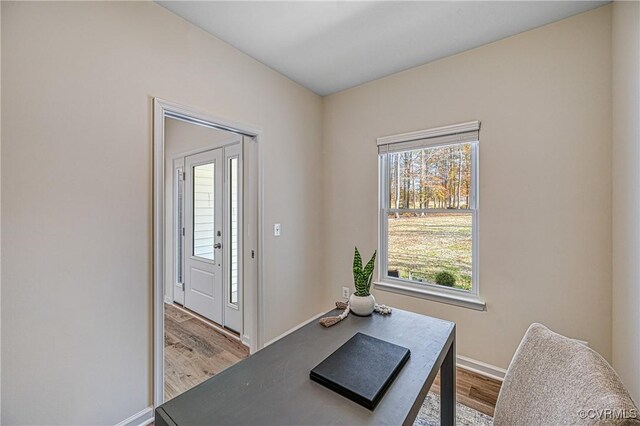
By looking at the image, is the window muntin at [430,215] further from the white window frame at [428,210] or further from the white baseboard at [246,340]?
the white baseboard at [246,340]

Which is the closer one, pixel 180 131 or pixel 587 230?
pixel 587 230

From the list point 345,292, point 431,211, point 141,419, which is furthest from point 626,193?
point 141,419

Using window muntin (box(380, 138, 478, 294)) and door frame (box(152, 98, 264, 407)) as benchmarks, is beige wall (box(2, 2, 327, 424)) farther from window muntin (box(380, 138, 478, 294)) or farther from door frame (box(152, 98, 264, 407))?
window muntin (box(380, 138, 478, 294))

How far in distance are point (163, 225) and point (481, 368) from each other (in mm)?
2639

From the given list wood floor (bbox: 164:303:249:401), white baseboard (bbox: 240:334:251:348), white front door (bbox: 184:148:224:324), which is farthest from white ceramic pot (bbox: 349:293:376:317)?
white front door (bbox: 184:148:224:324)

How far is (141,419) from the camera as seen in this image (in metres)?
1.68

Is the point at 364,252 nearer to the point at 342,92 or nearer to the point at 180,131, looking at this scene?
the point at 342,92

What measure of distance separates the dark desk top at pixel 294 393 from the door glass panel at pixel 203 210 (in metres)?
2.40

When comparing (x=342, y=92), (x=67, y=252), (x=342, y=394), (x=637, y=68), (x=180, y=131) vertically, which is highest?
(x=342, y=92)

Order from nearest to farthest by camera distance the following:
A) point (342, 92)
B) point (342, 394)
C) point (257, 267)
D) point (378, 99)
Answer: point (342, 394) → point (257, 267) → point (378, 99) → point (342, 92)

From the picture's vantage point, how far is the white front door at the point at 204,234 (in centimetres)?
310

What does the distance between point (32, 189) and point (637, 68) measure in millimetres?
3062

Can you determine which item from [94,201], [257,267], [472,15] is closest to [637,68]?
[472,15]

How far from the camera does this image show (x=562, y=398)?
2.28 feet
